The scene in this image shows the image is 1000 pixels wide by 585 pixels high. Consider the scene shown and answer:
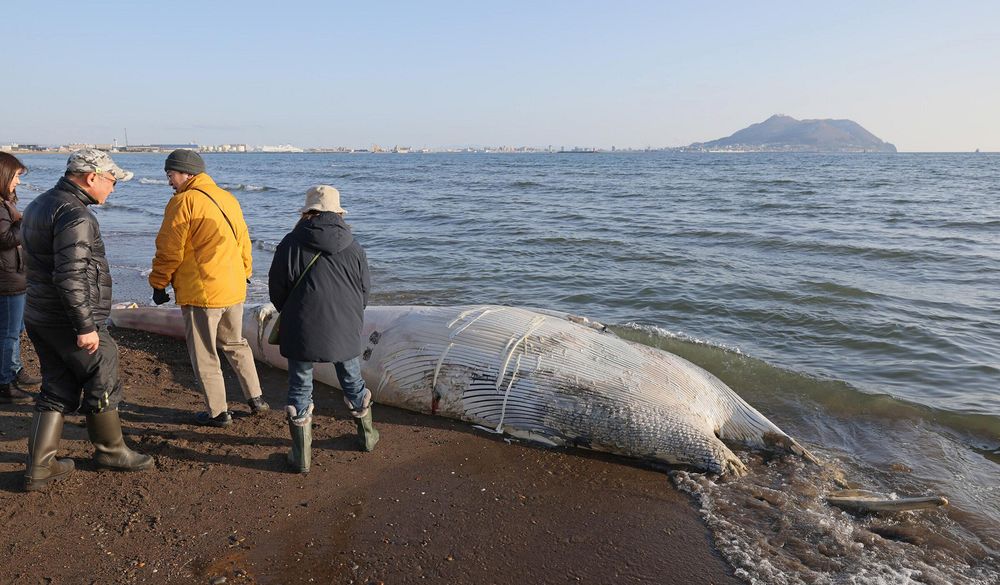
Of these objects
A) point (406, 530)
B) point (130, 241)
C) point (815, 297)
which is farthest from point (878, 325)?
point (130, 241)

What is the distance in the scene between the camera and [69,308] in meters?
3.54

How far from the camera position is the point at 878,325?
877 centimetres

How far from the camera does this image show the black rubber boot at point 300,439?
4207 mm

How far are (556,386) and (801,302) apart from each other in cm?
669

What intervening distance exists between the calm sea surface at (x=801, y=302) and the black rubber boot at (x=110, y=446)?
12.3ft

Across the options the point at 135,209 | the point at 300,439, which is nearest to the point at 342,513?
the point at 300,439

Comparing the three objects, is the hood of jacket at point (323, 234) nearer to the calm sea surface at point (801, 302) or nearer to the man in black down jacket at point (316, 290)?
the man in black down jacket at point (316, 290)

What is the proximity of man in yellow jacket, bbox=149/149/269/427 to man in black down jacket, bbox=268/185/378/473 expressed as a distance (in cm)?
72

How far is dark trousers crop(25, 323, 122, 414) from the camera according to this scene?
373 cm

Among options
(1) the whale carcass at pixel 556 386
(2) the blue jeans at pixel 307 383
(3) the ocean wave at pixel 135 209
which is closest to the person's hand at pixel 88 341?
(2) the blue jeans at pixel 307 383

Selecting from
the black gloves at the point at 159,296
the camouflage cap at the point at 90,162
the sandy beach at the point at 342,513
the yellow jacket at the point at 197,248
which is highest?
the camouflage cap at the point at 90,162

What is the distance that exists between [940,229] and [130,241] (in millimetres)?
21159

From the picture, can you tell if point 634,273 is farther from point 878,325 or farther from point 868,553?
point 868,553

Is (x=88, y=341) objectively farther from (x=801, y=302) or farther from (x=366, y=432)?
(x=801, y=302)
